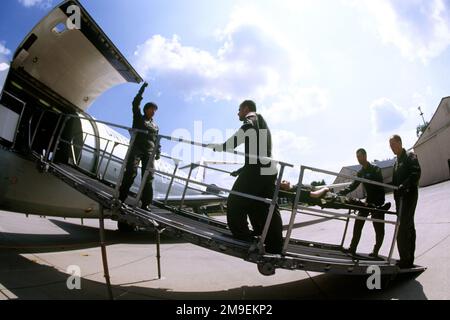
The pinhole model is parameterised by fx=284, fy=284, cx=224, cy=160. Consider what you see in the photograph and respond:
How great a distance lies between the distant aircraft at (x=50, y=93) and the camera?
509cm

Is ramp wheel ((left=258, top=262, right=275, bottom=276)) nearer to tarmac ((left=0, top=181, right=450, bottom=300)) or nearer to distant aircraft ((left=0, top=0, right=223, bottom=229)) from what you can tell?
tarmac ((left=0, top=181, right=450, bottom=300))

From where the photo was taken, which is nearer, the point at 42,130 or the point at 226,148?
the point at 226,148

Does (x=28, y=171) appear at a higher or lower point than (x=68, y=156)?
lower

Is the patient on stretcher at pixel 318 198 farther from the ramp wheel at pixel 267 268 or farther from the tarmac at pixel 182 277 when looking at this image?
the tarmac at pixel 182 277

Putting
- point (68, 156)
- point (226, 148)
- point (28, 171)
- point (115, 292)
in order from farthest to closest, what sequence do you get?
point (68, 156) < point (28, 171) < point (115, 292) < point (226, 148)

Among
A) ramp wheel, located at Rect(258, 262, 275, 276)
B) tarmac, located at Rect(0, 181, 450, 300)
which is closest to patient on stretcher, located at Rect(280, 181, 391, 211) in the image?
ramp wheel, located at Rect(258, 262, 275, 276)

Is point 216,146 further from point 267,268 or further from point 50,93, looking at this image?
point 50,93

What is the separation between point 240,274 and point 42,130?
559cm

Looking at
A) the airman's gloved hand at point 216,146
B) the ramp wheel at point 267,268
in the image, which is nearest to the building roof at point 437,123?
the airman's gloved hand at point 216,146

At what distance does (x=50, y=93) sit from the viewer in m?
6.06

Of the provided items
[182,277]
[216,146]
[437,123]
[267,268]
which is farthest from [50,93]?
[437,123]
